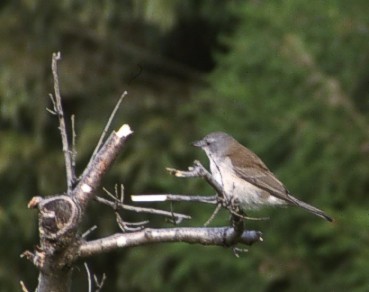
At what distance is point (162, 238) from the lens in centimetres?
421

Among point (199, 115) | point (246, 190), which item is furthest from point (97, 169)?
point (199, 115)

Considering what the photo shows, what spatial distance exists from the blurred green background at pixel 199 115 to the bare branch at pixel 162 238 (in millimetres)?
4559

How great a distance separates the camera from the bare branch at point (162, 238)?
13.7ft

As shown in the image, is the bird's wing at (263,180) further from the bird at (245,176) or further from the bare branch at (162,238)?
the bare branch at (162,238)

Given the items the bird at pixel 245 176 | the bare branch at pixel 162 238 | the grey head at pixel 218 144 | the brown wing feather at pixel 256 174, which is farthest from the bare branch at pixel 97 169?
the grey head at pixel 218 144

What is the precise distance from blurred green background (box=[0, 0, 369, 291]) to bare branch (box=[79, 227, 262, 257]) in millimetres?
4559

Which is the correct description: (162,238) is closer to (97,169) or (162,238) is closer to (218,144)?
(97,169)

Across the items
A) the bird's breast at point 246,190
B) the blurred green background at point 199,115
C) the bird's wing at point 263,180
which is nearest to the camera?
the bird's breast at point 246,190

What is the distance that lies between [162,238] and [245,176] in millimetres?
2347

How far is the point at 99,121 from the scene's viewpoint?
37.4 feet

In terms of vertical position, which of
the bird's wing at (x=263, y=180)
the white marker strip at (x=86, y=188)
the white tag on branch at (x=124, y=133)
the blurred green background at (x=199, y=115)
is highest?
the white tag on branch at (x=124, y=133)

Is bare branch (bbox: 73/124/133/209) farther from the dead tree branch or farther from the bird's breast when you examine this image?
the bird's breast

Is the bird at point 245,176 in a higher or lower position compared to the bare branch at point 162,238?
lower

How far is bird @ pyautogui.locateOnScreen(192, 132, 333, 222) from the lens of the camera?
6.30 meters
